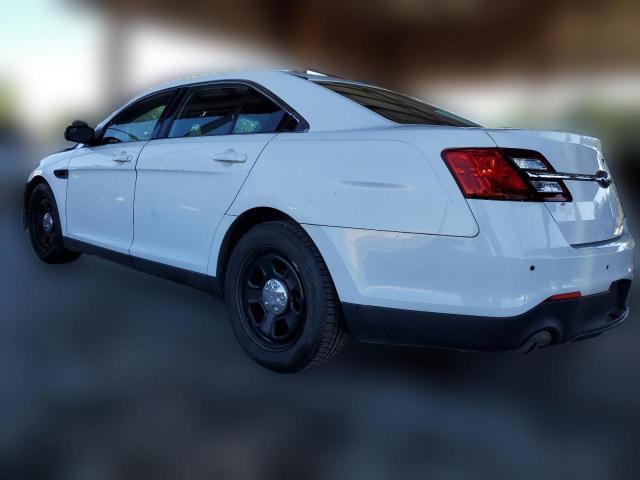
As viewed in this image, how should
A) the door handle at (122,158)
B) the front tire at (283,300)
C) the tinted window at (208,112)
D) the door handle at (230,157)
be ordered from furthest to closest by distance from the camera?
the door handle at (122,158), the tinted window at (208,112), the door handle at (230,157), the front tire at (283,300)

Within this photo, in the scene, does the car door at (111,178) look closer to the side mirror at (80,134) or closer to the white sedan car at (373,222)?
the side mirror at (80,134)

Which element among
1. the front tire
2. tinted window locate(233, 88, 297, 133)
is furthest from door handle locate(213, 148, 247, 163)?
the front tire

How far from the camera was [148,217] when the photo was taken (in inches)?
149

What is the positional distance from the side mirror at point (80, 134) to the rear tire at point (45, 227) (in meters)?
0.71

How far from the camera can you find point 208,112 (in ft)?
12.0

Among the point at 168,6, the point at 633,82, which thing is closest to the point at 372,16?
the point at 168,6

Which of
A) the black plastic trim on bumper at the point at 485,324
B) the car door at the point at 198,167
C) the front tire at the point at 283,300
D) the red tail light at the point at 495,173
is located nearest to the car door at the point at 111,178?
the car door at the point at 198,167

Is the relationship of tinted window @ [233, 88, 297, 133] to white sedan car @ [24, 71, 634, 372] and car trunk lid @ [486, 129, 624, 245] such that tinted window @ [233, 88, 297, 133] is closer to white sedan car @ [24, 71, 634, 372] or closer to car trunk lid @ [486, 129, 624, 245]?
white sedan car @ [24, 71, 634, 372]

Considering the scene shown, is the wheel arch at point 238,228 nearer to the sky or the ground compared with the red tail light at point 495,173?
nearer to the ground

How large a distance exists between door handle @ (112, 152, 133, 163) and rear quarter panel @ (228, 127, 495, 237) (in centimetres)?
150

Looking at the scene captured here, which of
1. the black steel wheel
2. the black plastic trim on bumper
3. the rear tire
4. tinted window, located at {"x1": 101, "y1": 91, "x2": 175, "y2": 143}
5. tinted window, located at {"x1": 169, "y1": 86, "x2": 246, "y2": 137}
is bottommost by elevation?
the rear tire

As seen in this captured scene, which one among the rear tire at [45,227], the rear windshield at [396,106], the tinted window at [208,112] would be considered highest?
the rear windshield at [396,106]

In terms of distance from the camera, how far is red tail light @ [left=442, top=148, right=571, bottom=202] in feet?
7.64

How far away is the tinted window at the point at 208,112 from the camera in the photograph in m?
3.51
